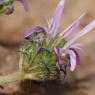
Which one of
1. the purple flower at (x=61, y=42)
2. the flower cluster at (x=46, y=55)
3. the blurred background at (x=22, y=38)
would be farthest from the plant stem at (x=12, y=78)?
the blurred background at (x=22, y=38)

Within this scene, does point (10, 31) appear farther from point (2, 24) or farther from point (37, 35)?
point (37, 35)

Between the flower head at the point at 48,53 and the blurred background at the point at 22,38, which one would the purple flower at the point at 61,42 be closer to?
the flower head at the point at 48,53

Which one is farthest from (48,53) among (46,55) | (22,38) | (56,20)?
(22,38)

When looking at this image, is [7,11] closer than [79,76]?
Yes

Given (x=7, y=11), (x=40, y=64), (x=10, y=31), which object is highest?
(x=10, y=31)

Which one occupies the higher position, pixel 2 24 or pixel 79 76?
pixel 2 24

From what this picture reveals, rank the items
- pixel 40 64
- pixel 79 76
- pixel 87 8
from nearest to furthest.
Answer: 1. pixel 40 64
2. pixel 79 76
3. pixel 87 8

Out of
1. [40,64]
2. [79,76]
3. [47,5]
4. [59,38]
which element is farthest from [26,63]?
[47,5]

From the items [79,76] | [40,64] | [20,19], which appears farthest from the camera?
[20,19]
